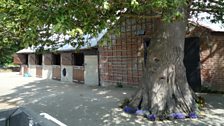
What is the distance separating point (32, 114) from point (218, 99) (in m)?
8.80

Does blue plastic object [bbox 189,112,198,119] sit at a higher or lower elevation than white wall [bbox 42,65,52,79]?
lower

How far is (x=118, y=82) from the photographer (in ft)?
55.3

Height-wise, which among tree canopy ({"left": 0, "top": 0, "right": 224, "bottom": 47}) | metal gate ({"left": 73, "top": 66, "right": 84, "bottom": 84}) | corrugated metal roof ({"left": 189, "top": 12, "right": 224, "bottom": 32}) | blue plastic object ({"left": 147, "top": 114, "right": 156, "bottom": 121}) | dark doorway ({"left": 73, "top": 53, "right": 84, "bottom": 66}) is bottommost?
blue plastic object ({"left": 147, "top": 114, "right": 156, "bottom": 121})

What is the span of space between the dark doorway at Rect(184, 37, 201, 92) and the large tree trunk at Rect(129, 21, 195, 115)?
404cm

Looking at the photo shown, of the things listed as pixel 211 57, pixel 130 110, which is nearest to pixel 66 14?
pixel 130 110

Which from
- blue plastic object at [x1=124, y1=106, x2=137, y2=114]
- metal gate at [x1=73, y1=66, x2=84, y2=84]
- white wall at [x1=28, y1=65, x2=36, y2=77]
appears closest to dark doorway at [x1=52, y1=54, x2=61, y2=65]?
metal gate at [x1=73, y1=66, x2=84, y2=84]

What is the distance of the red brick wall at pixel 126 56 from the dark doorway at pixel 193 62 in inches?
101

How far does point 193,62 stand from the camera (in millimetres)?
13133

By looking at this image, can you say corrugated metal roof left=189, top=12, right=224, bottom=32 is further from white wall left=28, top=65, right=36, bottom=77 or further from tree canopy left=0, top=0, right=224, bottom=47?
white wall left=28, top=65, right=36, bottom=77

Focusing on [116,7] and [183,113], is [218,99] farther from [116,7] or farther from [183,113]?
[116,7]

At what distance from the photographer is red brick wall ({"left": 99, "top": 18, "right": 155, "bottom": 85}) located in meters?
15.4

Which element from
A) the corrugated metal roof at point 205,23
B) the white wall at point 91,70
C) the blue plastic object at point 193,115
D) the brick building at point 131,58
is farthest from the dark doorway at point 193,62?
the white wall at point 91,70

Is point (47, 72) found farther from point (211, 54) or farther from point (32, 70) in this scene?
point (211, 54)

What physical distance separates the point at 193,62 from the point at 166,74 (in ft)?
15.5
